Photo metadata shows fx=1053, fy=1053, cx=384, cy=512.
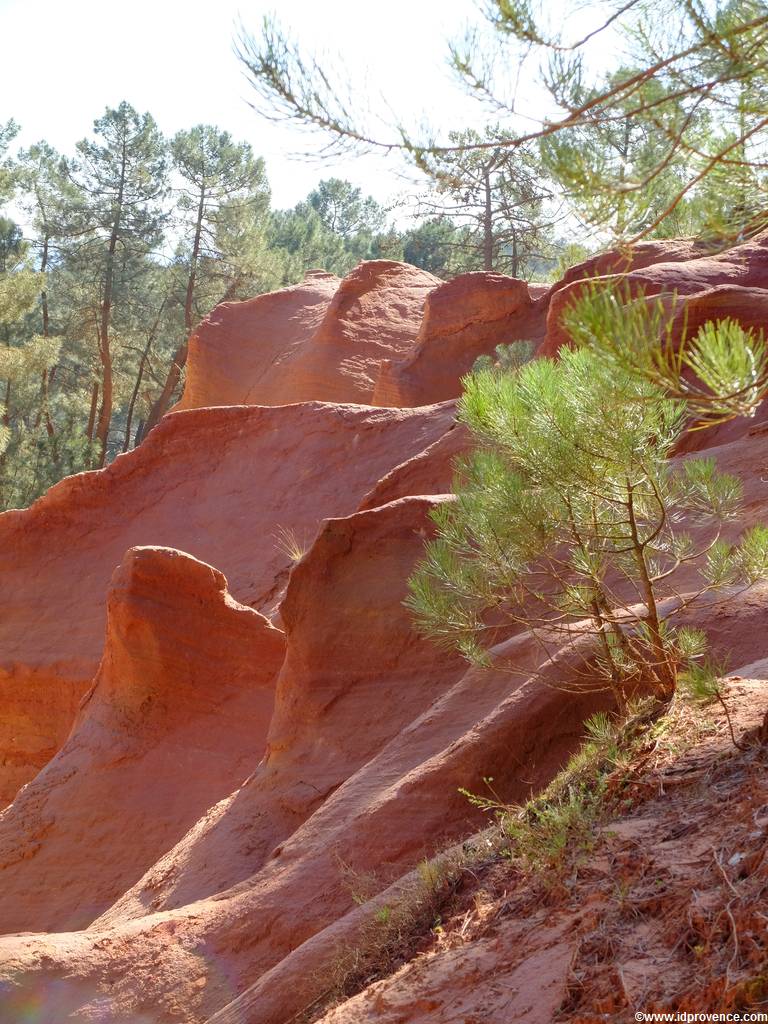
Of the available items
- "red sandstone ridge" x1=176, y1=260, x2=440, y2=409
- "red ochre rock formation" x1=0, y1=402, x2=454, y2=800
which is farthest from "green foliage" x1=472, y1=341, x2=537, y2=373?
"red sandstone ridge" x1=176, y1=260, x2=440, y2=409

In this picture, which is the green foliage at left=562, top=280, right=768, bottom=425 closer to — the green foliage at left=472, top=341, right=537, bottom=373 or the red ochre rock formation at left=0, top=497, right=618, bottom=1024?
the red ochre rock formation at left=0, top=497, right=618, bottom=1024

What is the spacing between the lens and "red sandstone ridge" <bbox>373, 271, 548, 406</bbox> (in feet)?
59.5

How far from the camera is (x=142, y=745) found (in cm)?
996

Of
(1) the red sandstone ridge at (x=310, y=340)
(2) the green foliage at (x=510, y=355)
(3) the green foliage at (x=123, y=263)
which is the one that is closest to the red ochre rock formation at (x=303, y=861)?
(2) the green foliage at (x=510, y=355)

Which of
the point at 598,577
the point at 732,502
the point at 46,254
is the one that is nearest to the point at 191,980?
the point at 598,577

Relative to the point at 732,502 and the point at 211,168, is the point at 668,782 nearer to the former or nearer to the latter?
the point at 732,502

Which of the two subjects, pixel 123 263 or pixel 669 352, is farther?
pixel 123 263

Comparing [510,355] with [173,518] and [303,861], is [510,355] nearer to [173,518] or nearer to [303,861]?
[173,518]

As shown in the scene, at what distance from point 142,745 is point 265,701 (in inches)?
48.5

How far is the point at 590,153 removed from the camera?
361cm

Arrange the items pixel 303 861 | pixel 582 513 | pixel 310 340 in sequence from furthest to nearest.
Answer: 1. pixel 310 340
2. pixel 303 861
3. pixel 582 513

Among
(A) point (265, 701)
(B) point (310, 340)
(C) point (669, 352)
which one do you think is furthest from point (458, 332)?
(C) point (669, 352)

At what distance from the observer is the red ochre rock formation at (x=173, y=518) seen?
46.0 ft

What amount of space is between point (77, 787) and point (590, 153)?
316 inches
